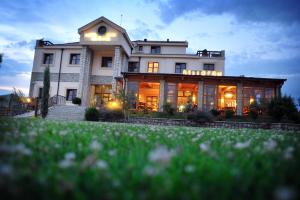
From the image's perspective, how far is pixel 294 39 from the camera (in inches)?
2539

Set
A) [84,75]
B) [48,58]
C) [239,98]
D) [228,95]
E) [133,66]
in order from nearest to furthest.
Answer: [239,98], [228,95], [84,75], [48,58], [133,66]

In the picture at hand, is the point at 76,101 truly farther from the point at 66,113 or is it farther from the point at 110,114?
the point at 110,114

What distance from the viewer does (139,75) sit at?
65.2 ft

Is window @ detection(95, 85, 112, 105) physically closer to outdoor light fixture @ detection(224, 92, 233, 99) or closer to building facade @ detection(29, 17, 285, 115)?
building facade @ detection(29, 17, 285, 115)

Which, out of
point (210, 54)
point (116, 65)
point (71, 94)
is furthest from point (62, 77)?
point (210, 54)

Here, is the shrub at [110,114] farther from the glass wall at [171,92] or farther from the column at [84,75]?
the column at [84,75]

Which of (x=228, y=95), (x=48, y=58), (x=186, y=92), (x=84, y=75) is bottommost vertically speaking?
(x=228, y=95)

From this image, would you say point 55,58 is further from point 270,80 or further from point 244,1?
point 244,1

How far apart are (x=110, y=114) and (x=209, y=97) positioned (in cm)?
1069

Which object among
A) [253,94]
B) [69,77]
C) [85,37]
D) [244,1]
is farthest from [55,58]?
[244,1]

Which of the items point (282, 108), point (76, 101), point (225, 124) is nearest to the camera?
point (225, 124)

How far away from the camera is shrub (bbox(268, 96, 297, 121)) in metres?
14.1

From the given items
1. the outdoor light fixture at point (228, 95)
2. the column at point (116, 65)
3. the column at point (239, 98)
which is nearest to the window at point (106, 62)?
the column at point (116, 65)

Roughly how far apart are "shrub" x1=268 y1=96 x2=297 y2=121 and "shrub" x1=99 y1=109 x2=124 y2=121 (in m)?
11.8
